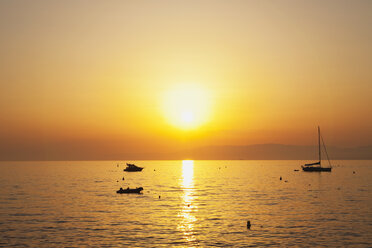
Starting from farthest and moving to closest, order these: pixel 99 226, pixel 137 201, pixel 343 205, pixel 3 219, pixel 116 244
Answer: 1. pixel 137 201
2. pixel 343 205
3. pixel 3 219
4. pixel 99 226
5. pixel 116 244

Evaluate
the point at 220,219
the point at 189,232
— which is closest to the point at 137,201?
the point at 220,219

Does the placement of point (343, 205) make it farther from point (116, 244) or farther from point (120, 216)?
point (116, 244)

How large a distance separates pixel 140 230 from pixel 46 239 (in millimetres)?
12280

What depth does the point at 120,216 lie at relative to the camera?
6341 cm

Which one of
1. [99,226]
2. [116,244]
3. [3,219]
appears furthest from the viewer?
[3,219]

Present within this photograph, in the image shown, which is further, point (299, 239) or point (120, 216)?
point (120, 216)

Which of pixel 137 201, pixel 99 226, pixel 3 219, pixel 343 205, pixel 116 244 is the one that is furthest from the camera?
pixel 137 201

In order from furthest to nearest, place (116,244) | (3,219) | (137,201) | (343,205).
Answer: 1. (137,201)
2. (343,205)
3. (3,219)
4. (116,244)

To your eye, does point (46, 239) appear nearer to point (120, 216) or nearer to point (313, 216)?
point (120, 216)

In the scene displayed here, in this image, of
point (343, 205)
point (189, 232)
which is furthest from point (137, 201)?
point (343, 205)

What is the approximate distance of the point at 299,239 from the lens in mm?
46094

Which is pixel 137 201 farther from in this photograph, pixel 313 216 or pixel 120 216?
pixel 313 216

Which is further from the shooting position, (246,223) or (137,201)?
(137,201)

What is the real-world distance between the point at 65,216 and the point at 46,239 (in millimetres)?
17871
